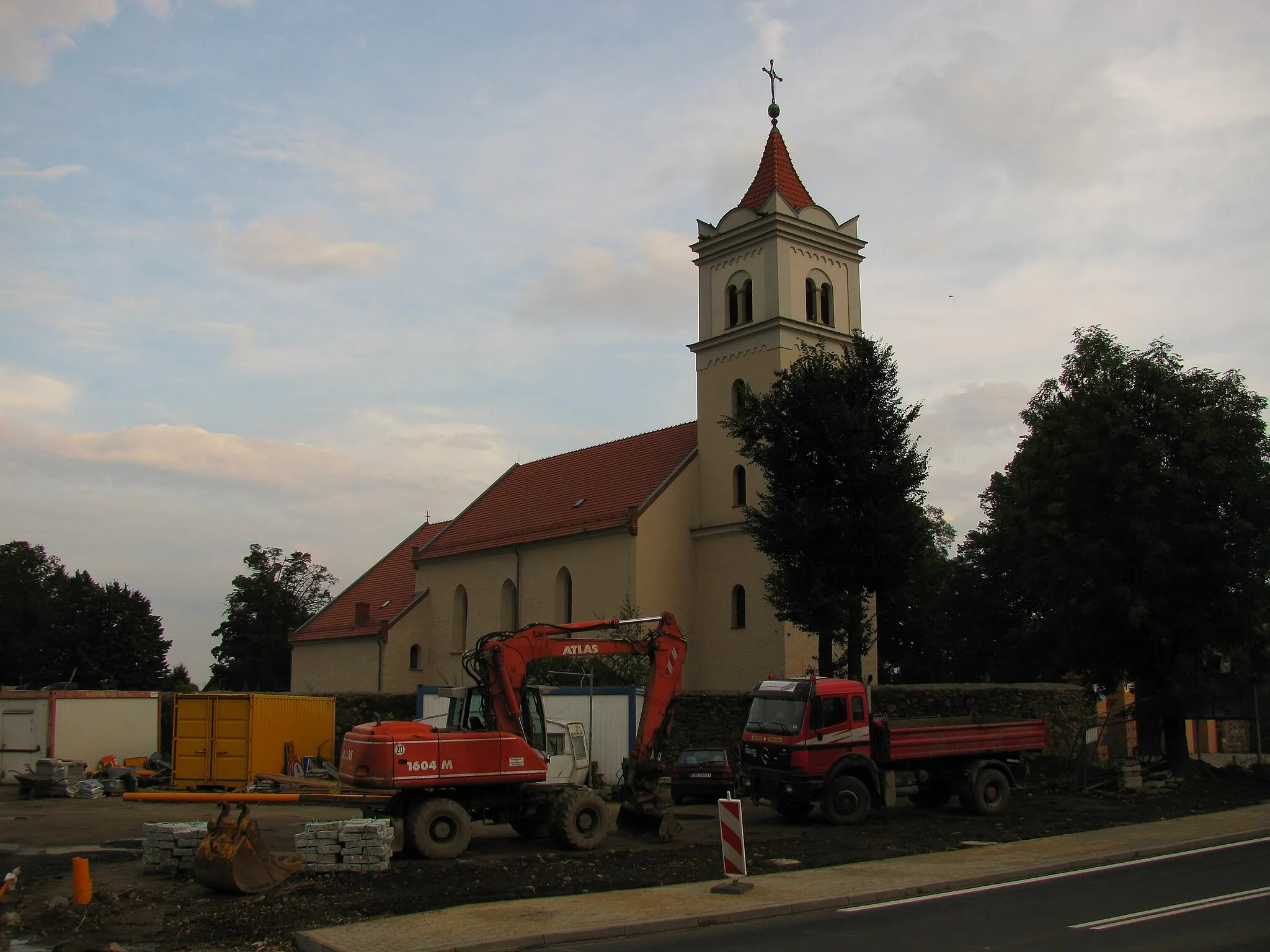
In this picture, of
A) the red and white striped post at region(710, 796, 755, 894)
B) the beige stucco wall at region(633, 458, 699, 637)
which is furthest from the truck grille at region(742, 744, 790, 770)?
the beige stucco wall at region(633, 458, 699, 637)

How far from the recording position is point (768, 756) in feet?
71.7

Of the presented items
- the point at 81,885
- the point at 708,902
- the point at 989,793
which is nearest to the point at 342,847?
the point at 81,885

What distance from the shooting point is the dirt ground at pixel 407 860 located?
12266 millimetres

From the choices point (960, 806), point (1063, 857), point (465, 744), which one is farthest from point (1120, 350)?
point (465, 744)

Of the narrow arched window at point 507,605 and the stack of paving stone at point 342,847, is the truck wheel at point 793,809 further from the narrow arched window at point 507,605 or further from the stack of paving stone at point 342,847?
the narrow arched window at point 507,605

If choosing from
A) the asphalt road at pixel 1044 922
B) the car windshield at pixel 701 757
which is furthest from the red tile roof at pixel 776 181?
the asphalt road at pixel 1044 922

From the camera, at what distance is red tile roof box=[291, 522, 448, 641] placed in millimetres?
51625

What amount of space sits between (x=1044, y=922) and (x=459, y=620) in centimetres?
3894

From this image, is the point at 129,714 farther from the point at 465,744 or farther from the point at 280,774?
the point at 465,744

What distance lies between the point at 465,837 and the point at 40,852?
669 centimetres

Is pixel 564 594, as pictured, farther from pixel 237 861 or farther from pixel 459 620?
pixel 237 861

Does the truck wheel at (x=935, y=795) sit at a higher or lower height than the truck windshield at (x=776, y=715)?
lower

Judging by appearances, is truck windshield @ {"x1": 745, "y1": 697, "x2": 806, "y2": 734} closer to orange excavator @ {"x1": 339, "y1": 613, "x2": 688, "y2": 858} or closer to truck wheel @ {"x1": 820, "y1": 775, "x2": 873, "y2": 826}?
truck wheel @ {"x1": 820, "y1": 775, "x2": 873, "y2": 826}

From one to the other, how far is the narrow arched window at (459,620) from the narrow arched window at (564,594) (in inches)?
260
